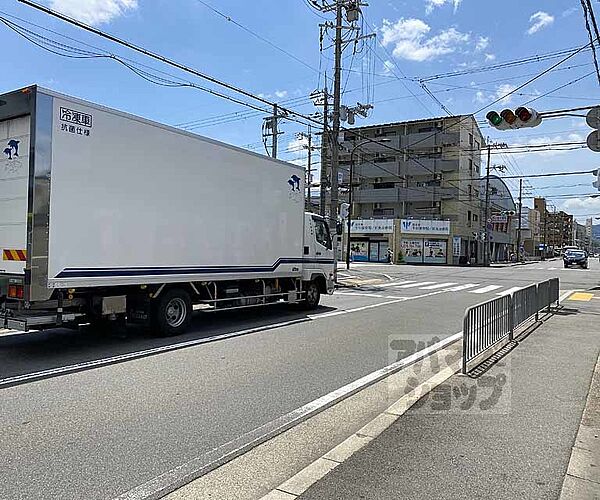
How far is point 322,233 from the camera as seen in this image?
15078mm

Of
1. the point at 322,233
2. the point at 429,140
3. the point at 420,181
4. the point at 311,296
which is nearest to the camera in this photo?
the point at 311,296

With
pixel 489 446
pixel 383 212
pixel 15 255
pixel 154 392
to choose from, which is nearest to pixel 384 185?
pixel 383 212

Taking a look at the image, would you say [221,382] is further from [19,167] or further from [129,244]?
[19,167]

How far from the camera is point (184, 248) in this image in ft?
33.1

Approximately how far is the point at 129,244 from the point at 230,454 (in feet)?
17.7

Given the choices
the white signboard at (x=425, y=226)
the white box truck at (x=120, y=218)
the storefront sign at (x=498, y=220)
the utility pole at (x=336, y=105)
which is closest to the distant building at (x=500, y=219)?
the storefront sign at (x=498, y=220)

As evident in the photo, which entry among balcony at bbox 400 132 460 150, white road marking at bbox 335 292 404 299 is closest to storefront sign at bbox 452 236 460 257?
balcony at bbox 400 132 460 150

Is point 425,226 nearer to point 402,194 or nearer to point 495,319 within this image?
point 402,194

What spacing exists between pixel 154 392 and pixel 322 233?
9336 mm

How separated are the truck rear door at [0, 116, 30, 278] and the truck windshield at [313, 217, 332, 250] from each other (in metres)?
8.07

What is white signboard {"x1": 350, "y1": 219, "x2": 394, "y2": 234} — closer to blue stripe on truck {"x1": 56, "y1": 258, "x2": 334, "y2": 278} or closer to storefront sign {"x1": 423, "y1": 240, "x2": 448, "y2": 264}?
storefront sign {"x1": 423, "y1": 240, "x2": 448, "y2": 264}

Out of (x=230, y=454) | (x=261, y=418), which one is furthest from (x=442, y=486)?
(x=261, y=418)

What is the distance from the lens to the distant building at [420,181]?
59.7 m

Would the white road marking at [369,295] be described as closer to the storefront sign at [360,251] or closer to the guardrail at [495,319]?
the guardrail at [495,319]
